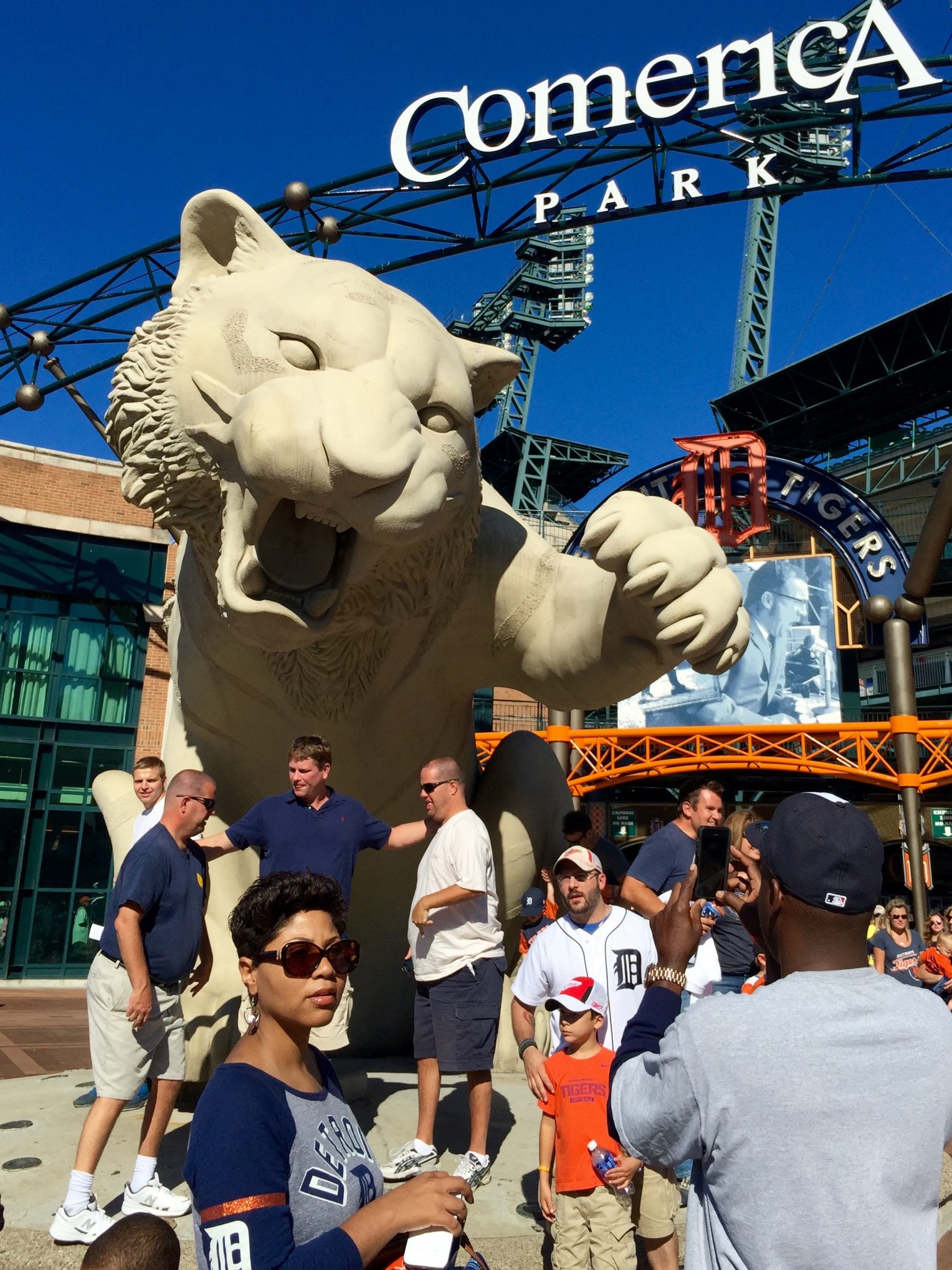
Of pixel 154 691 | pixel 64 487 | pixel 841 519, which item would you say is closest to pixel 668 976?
pixel 154 691

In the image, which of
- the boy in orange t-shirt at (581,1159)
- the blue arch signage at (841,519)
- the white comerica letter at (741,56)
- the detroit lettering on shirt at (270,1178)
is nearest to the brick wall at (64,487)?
the blue arch signage at (841,519)

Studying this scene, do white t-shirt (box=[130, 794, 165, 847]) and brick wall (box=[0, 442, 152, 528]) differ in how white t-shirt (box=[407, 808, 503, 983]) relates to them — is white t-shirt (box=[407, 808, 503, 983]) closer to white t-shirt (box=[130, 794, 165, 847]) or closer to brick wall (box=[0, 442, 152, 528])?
white t-shirt (box=[130, 794, 165, 847])

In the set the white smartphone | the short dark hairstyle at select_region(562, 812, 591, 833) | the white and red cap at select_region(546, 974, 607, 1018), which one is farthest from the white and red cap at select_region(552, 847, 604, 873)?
the white smartphone

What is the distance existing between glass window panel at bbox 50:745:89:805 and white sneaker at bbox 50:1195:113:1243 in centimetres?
1042

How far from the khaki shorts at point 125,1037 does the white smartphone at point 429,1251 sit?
1.59 meters

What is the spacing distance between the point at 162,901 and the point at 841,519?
14.2 m

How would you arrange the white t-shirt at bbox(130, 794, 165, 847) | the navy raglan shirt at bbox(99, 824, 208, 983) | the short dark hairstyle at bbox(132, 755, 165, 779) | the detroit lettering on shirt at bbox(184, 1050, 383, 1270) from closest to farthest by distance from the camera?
the detroit lettering on shirt at bbox(184, 1050, 383, 1270), the navy raglan shirt at bbox(99, 824, 208, 983), the white t-shirt at bbox(130, 794, 165, 847), the short dark hairstyle at bbox(132, 755, 165, 779)

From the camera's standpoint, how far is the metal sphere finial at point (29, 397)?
1032cm

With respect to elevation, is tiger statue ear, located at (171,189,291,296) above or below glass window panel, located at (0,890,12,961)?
above

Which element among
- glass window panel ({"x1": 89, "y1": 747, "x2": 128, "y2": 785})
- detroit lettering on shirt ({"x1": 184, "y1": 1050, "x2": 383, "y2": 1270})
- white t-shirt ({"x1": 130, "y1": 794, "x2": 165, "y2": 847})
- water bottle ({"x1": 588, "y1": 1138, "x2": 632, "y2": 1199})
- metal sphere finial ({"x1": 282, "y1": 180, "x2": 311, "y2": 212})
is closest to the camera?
detroit lettering on shirt ({"x1": 184, "y1": 1050, "x2": 383, "y2": 1270})

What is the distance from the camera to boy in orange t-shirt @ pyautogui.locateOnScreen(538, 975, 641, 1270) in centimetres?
219

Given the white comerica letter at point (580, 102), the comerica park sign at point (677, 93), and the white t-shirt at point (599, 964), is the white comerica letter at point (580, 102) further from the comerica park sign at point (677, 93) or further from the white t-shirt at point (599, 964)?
the white t-shirt at point (599, 964)

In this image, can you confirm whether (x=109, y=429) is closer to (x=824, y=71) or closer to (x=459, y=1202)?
(x=459, y=1202)

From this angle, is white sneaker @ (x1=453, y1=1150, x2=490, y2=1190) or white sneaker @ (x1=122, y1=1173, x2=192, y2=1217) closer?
white sneaker @ (x1=122, y1=1173, x2=192, y2=1217)
